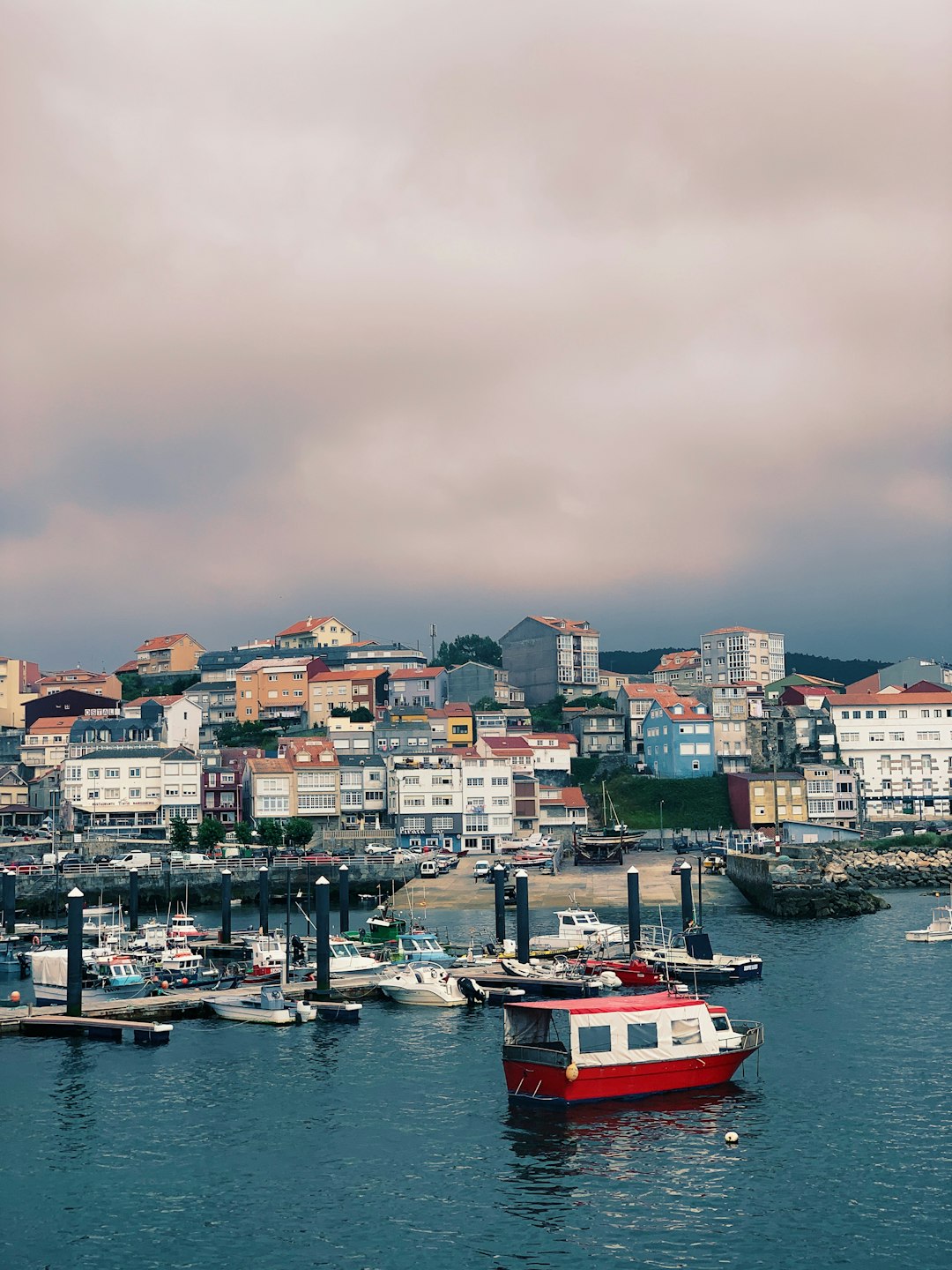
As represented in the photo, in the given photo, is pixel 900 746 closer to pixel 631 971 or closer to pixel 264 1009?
pixel 631 971

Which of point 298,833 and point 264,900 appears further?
point 298,833

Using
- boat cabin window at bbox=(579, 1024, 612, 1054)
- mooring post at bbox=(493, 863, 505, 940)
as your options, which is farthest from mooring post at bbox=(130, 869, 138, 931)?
boat cabin window at bbox=(579, 1024, 612, 1054)

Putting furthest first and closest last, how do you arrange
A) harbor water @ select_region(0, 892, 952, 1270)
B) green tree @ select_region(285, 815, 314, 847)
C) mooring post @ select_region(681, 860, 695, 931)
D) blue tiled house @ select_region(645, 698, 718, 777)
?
blue tiled house @ select_region(645, 698, 718, 777), green tree @ select_region(285, 815, 314, 847), mooring post @ select_region(681, 860, 695, 931), harbor water @ select_region(0, 892, 952, 1270)

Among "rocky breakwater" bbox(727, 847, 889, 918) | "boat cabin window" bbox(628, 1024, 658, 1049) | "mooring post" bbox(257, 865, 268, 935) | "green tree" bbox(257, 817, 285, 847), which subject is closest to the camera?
"boat cabin window" bbox(628, 1024, 658, 1049)

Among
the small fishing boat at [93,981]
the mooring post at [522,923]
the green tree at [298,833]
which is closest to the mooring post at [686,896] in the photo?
the mooring post at [522,923]

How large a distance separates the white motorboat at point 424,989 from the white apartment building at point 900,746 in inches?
3913

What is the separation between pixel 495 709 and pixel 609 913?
306 ft

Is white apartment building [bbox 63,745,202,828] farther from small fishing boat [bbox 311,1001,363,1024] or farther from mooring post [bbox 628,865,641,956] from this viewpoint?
small fishing boat [bbox 311,1001,363,1024]

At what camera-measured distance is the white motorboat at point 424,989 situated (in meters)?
61.2

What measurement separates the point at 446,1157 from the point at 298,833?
290 feet

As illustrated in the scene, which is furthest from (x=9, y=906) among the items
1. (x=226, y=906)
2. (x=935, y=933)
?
(x=935, y=933)

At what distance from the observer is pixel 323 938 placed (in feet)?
202

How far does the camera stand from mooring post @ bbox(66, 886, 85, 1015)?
56.9m

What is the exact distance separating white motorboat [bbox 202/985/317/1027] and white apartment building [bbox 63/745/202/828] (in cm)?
8120
